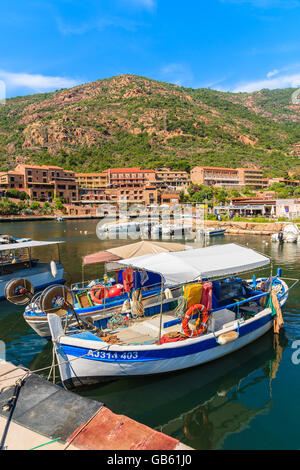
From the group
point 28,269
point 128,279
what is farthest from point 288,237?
point 28,269

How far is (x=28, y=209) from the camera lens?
92438 millimetres

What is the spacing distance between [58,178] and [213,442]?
110959mm

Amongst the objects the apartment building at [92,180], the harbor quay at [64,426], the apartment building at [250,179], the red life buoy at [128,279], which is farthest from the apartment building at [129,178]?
the harbor quay at [64,426]

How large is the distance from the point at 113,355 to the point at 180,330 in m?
2.80

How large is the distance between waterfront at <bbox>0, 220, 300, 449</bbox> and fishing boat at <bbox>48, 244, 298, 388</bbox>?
1.55ft

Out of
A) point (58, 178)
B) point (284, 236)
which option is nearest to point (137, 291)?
point (284, 236)

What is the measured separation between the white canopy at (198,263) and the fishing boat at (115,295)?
152 cm

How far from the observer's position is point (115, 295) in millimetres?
12828

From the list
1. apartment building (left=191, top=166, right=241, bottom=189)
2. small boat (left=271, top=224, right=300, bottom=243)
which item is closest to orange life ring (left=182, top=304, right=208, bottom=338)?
small boat (left=271, top=224, right=300, bottom=243)

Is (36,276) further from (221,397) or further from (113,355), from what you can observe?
(221,397)

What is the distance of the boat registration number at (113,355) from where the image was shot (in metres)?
7.75

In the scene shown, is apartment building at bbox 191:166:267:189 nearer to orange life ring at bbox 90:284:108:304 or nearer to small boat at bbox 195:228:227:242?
small boat at bbox 195:228:227:242

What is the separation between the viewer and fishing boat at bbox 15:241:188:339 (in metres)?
10.9
